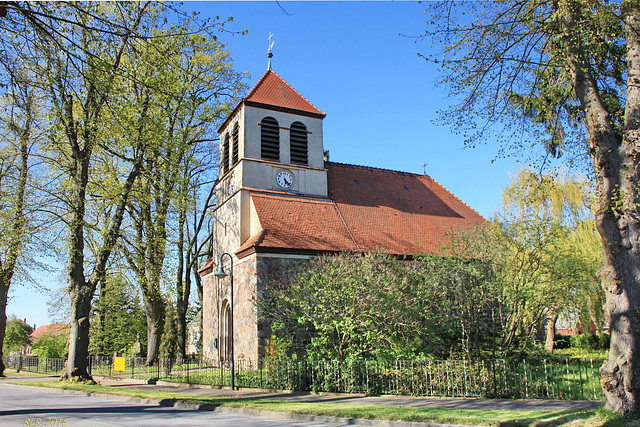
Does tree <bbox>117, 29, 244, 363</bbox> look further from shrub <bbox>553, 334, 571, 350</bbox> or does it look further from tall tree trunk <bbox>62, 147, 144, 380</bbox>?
shrub <bbox>553, 334, 571, 350</bbox>

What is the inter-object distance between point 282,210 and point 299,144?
3.92 m

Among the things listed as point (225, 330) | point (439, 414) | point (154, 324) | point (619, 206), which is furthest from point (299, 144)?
point (619, 206)

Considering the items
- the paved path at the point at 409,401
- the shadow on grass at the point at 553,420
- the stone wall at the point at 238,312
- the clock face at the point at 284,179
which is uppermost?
the clock face at the point at 284,179

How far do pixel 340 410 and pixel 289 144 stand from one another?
1497cm

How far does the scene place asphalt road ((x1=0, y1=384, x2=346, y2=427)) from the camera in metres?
9.10

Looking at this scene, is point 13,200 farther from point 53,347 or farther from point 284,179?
point 53,347

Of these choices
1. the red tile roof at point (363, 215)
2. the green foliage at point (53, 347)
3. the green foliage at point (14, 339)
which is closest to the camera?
the red tile roof at point (363, 215)

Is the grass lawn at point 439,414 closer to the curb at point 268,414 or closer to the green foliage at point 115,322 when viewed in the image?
the curb at point 268,414

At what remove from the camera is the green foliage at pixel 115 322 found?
3544 cm

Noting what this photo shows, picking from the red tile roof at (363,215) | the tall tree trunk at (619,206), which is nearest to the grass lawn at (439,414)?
the tall tree trunk at (619,206)

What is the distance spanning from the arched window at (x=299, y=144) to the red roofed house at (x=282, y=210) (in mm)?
47

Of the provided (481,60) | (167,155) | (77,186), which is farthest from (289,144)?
(481,60)

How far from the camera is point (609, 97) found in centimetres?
1107

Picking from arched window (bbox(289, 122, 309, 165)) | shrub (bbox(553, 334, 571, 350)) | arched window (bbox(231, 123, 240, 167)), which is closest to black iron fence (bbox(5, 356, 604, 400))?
arched window (bbox(289, 122, 309, 165))
